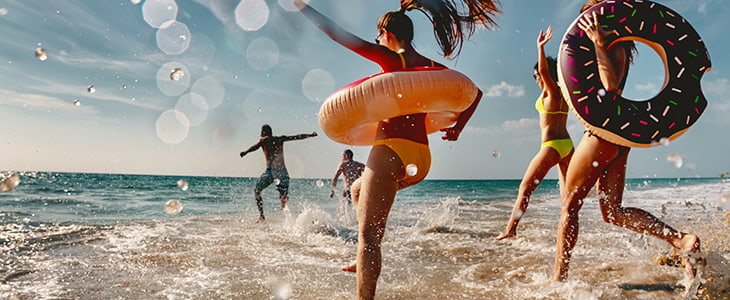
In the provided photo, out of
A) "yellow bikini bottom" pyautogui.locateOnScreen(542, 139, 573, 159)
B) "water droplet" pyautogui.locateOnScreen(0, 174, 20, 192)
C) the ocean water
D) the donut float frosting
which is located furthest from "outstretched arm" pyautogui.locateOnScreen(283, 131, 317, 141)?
the donut float frosting

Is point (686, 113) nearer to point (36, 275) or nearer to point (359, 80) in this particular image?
point (359, 80)

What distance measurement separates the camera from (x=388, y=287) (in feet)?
10.7

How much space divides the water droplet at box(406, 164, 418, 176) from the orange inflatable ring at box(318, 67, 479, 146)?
0.31 metres

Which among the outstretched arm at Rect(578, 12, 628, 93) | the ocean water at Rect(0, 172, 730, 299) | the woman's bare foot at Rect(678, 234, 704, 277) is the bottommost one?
the ocean water at Rect(0, 172, 730, 299)

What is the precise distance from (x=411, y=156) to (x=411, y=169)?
77 millimetres

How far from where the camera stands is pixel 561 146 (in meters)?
3.86

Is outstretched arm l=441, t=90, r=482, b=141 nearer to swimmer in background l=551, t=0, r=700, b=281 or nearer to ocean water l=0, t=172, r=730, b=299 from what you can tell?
swimmer in background l=551, t=0, r=700, b=281

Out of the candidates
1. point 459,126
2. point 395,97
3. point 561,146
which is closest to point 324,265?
point 459,126

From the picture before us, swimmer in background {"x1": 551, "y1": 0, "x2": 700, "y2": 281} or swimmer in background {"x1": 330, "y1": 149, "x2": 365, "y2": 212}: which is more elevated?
swimmer in background {"x1": 551, "y1": 0, "x2": 700, "y2": 281}

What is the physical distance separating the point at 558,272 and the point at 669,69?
5.48 feet

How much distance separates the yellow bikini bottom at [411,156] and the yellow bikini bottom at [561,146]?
1.94 metres

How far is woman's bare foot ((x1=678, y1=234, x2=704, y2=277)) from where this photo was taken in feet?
8.69

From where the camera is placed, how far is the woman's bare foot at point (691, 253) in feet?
8.69

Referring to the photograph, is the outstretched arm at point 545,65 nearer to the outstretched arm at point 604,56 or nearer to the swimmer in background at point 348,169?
the outstretched arm at point 604,56
